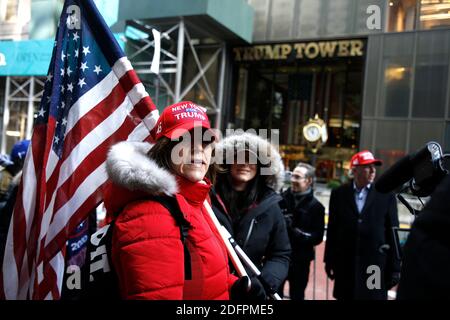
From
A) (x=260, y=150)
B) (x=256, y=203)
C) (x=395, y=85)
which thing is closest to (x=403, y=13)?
(x=260, y=150)

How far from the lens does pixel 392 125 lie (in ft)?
38.9

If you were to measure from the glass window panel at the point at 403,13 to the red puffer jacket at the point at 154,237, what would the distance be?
8.22 feet

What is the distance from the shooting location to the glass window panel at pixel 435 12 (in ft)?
9.04

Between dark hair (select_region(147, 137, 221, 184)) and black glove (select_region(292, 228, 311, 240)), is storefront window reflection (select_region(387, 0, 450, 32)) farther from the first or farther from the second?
black glove (select_region(292, 228, 311, 240))

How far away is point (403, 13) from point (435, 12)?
75cm

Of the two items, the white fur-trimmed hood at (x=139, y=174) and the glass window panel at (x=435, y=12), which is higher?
the glass window panel at (x=435, y=12)

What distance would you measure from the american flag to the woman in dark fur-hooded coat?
Answer: 90cm

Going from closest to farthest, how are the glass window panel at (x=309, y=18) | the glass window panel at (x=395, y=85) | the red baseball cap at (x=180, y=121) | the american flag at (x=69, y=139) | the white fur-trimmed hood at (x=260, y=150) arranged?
the red baseball cap at (x=180, y=121)
the american flag at (x=69, y=139)
the white fur-trimmed hood at (x=260, y=150)
the glass window panel at (x=309, y=18)
the glass window panel at (x=395, y=85)

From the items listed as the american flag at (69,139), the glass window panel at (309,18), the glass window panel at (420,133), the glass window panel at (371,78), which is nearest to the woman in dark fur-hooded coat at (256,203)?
the american flag at (69,139)

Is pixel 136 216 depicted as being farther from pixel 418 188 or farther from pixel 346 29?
pixel 346 29

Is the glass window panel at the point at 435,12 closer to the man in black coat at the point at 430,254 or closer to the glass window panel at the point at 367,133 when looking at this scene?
the man in black coat at the point at 430,254

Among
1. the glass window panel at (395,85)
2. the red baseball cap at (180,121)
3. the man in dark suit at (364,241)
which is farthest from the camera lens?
the glass window panel at (395,85)

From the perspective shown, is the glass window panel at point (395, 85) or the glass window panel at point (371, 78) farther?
the glass window panel at point (371, 78)
